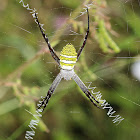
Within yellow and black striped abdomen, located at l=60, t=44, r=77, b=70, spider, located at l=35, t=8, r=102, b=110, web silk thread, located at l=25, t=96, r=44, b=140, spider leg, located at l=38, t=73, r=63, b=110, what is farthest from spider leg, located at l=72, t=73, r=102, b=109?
yellow and black striped abdomen, located at l=60, t=44, r=77, b=70

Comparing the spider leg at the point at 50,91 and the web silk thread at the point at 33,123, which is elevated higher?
the spider leg at the point at 50,91

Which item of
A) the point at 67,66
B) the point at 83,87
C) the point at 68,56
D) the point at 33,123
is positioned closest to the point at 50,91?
the point at 83,87

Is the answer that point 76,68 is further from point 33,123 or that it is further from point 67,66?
point 33,123

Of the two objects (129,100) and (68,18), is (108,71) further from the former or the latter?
(68,18)

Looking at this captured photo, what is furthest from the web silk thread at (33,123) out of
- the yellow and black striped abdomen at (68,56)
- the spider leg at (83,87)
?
the yellow and black striped abdomen at (68,56)

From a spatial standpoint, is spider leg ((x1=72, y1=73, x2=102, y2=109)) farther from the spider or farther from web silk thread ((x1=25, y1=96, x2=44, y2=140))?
web silk thread ((x1=25, y1=96, x2=44, y2=140))

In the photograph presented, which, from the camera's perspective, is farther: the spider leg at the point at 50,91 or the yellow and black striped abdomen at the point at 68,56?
the spider leg at the point at 50,91

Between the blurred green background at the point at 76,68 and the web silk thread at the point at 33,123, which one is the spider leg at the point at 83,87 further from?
the web silk thread at the point at 33,123

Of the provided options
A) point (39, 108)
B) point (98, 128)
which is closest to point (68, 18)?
point (39, 108)

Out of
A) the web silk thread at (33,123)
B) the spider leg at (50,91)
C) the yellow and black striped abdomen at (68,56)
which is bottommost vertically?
the web silk thread at (33,123)
